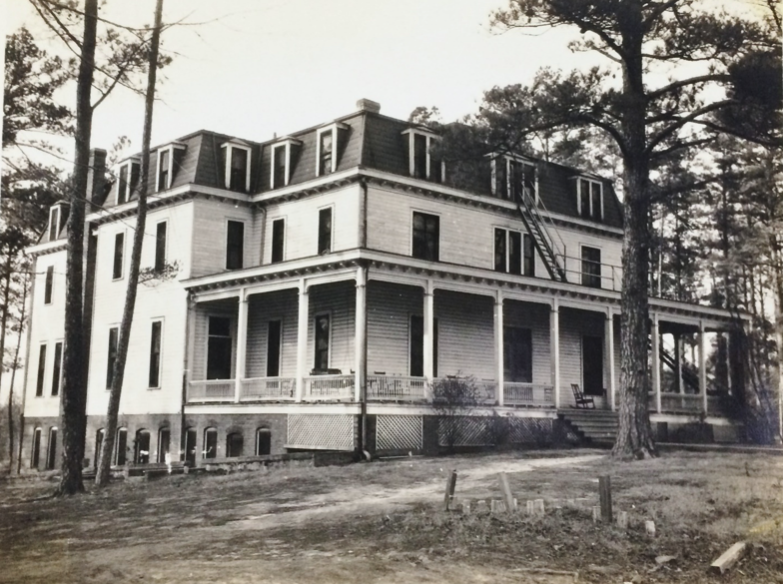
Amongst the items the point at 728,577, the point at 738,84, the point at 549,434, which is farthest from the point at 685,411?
the point at 728,577

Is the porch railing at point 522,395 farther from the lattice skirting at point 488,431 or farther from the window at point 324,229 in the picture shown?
the window at point 324,229

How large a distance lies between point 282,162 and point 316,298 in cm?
375

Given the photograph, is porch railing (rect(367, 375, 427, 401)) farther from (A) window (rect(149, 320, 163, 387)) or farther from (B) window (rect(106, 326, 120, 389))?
(B) window (rect(106, 326, 120, 389))

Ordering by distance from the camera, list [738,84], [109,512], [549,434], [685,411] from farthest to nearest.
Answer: [685,411] < [549,434] < [738,84] < [109,512]

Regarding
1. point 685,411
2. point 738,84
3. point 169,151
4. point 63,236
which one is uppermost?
point 169,151

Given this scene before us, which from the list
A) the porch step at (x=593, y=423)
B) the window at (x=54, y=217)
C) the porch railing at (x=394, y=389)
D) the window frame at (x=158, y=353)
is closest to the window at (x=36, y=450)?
the window frame at (x=158, y=353)

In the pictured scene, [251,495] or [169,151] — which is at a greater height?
[169,151]

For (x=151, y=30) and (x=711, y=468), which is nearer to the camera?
(x=151, y=30)

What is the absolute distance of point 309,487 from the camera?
35.8ft

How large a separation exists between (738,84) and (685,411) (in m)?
11.0

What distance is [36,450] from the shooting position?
20750 mm

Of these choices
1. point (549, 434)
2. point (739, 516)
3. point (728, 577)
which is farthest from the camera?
point (549, 434)

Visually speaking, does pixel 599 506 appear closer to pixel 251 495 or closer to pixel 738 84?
pixel 251 495

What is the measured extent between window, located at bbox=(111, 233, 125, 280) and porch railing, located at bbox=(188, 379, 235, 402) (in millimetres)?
3397
